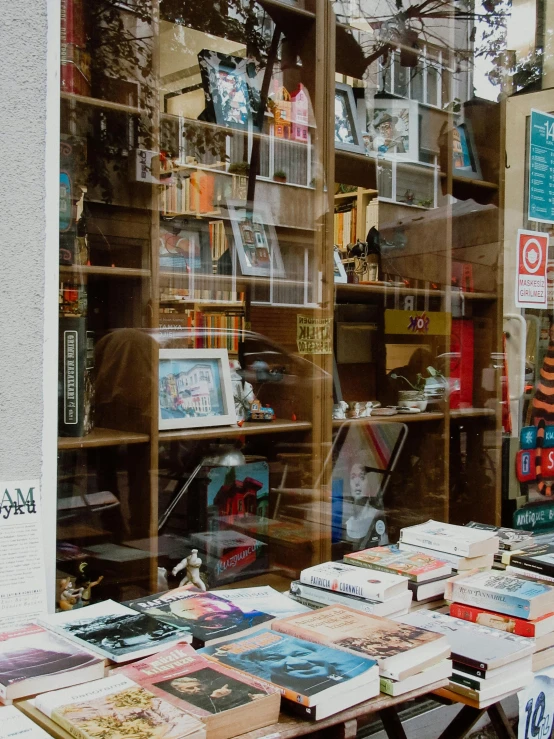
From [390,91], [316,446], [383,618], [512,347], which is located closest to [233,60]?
[390,91]

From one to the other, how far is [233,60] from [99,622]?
2.12 m

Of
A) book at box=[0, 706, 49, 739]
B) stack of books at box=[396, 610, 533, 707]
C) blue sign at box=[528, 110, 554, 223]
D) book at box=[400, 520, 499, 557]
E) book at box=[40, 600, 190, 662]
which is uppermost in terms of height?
blue sign at box=[528, 110, 554, 223]

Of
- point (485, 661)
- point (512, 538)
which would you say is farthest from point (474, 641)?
point (512, 538)

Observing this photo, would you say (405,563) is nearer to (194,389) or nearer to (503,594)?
(503,594)

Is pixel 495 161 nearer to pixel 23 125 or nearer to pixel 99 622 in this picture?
pixel 23 125

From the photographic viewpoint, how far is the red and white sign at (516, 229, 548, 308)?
3.52 metres

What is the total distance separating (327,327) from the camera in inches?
119

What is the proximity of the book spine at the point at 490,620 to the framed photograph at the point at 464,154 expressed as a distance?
2278mm

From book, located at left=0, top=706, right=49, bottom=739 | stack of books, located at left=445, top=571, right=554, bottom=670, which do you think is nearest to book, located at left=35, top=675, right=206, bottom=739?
book, located at left=0, top=706, right=49, bottom=739

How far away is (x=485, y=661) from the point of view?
1.48 meters

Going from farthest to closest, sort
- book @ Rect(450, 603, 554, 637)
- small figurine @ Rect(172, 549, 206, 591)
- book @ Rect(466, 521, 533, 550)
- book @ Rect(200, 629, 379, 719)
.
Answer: small figurine @ Rect(172, 549, 206, 591) → book @ Rect(466, 521, 533, 550) → book @ Rect(450, 603, 554, 637) → book @ Rect(200, 629, 379, 719)

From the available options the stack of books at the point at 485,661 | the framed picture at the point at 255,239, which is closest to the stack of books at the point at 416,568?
the stack of books at the point at 485,661

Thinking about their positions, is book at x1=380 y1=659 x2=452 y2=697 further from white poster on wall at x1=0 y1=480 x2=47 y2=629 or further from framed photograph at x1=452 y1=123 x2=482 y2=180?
framed photograph at x1=452 y1=123 x2=482 y2=180

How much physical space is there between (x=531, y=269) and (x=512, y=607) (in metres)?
2.14
